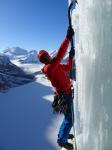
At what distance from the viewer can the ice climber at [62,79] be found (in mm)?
4359

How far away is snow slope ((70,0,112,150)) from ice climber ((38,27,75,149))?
30.1 inches

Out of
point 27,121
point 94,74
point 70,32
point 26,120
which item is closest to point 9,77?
point 26,120

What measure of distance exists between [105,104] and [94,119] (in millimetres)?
360

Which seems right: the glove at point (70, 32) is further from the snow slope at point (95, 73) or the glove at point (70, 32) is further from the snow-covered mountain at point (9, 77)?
the snow-covered mountain at point (9, 77)

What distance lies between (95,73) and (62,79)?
1797 mm

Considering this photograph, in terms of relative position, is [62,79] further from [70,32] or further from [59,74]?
[70,32]

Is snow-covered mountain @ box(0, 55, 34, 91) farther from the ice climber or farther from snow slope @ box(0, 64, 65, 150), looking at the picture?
Answer: the ice climber

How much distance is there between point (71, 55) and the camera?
4.54 m

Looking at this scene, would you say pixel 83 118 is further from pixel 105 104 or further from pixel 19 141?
pixel 19 141

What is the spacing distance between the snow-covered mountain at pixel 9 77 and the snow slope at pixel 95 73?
6525 cm

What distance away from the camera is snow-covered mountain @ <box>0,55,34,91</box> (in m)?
70.8

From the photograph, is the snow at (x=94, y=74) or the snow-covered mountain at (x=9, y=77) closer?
the snow at (x=94, y=74)

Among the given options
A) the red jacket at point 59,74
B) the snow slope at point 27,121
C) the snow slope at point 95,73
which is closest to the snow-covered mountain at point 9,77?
the snow slope at point 27,121

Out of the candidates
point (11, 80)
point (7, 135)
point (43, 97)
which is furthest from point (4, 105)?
point (11, 80)
